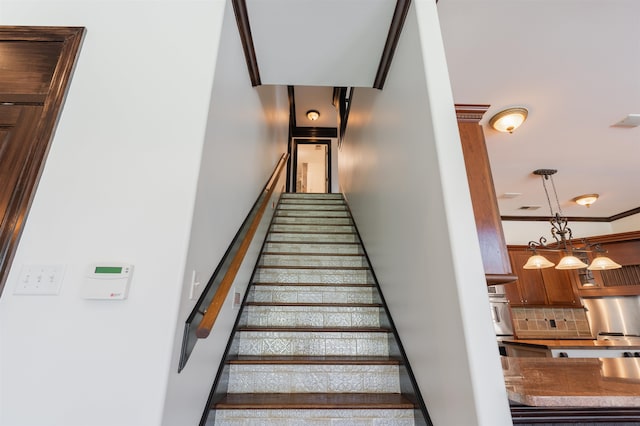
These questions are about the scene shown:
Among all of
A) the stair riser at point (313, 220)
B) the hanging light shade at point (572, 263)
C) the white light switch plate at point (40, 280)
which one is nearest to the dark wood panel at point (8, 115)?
the white light switch plate at point (40, 280)

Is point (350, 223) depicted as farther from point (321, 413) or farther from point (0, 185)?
point (0, 185)

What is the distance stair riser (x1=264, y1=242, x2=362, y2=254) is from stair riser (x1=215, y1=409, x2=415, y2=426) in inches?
67.3

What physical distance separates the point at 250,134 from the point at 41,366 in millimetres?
1869

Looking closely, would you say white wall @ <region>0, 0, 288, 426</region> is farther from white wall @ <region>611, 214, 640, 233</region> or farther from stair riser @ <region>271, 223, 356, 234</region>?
white wall @ <region>611, 214, 640, 233</region>

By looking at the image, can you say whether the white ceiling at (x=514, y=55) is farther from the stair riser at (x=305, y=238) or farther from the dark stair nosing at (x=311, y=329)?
the dark stair nosing at (x=311, y=329)

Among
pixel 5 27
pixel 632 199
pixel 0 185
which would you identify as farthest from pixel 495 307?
pixel 5 27

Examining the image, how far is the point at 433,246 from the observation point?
1347 mm

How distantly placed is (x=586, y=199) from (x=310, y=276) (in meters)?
5.40

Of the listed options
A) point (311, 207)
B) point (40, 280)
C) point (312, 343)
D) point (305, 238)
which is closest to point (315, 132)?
point (311, 207)

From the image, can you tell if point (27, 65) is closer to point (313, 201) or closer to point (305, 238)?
point (305, 238)

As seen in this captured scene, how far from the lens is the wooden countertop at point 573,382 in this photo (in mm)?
1005

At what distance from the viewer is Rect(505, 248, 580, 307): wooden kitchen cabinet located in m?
4.87

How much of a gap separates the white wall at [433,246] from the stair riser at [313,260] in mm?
779

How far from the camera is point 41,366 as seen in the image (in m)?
1.03
